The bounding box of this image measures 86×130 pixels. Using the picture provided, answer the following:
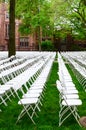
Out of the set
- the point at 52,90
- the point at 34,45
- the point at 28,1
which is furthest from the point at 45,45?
the point at 52,90

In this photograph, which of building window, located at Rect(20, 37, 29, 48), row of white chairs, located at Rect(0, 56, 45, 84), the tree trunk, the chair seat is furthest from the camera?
building window, located at Rect(20, 37, 29, 48)

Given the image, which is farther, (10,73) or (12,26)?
(12,26)

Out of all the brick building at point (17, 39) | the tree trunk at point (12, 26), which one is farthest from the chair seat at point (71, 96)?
the brick building at point (17, 39)

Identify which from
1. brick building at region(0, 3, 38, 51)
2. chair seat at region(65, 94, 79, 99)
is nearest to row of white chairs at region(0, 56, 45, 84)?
chair seat at region(65, 94, 79, 99)

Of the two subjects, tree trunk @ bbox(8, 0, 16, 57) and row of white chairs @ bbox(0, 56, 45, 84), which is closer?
row of white chairs @ bbox(0, 56, 45, 84)

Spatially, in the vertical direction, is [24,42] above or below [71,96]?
below

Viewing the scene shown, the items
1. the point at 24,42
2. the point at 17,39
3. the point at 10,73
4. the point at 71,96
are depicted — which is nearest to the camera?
the point at 71,96

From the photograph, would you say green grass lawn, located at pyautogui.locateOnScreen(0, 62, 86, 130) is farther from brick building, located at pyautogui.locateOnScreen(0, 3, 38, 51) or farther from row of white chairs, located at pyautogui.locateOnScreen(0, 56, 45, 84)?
brick building, located at pyautogui.locateOnScreen(0, 3, 38, 51)

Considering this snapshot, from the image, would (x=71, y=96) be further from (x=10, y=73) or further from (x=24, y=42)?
Result: (x=24, y=42)

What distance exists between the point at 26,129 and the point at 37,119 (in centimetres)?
109

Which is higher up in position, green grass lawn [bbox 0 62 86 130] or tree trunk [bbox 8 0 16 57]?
tree trunk [bbox 8 0 16 57]

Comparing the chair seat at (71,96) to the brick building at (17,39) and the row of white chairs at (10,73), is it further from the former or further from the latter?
the brick building at (17,39)

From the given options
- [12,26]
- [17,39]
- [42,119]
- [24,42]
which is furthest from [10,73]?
[17,39]

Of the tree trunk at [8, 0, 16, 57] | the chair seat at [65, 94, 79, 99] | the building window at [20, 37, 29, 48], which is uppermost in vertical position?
the tree trunk at [8, 0, 16, 57]
